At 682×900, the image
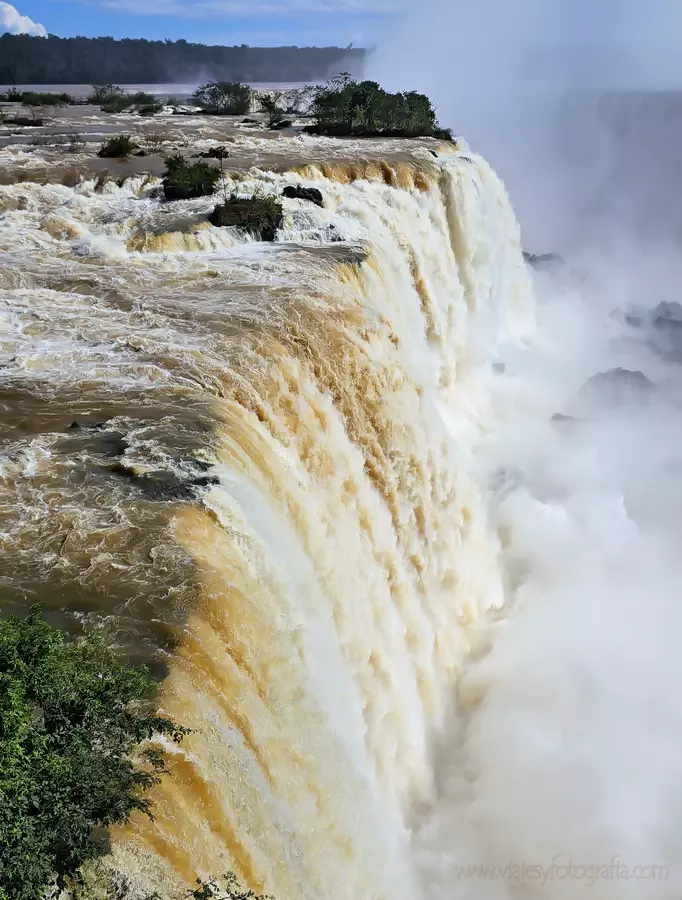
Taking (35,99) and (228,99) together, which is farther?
(228,99)

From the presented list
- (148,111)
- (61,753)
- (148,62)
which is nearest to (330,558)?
(61,753)

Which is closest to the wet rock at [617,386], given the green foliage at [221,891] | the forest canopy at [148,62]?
the green foliage at [221,891]

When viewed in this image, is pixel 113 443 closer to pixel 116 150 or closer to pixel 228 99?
pixel 116 150

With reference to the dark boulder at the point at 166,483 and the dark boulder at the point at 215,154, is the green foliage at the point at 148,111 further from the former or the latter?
the dark boulder at the point at 166,483

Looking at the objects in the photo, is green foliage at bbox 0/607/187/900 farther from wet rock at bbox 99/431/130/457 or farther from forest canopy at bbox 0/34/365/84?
forest canopy at bbox 0/34/365/84

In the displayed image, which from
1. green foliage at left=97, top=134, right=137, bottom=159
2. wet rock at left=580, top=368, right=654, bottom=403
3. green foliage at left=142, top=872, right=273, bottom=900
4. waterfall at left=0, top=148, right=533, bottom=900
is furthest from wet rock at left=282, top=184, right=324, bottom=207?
green foliage at left=142, top=872, right=273, bottom=900
